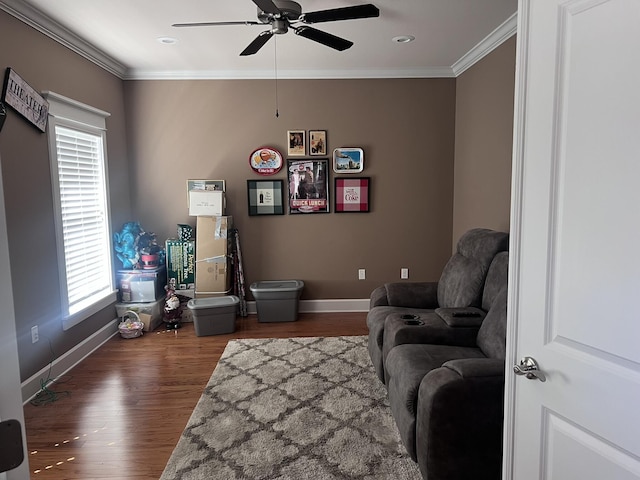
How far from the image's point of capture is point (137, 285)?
4652mm

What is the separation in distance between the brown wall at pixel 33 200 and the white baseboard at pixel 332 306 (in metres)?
2.21

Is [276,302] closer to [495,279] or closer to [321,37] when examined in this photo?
[495,279]

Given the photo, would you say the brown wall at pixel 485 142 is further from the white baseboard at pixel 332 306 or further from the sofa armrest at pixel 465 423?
the sofa armrest at pixel 465 423

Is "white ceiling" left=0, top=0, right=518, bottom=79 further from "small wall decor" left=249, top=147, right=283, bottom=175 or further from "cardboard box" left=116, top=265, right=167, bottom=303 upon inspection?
"cardboard box" left=116, top=265, right=167, bottom=303

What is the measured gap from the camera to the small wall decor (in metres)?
5.00

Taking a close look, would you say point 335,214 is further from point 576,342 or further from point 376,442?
point 576,342

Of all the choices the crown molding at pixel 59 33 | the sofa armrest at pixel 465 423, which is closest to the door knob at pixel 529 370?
the sofa armrest at pixel 465 423

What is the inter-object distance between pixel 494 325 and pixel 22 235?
3.25 meters

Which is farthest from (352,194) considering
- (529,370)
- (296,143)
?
(529,370)

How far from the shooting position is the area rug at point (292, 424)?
7.54 ft

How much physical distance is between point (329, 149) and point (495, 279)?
2.71 m

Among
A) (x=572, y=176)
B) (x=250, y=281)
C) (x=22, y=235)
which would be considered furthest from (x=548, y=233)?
(x=250, y=281)

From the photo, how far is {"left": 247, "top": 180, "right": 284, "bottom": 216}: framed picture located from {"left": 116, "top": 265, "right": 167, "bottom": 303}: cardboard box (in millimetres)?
1298

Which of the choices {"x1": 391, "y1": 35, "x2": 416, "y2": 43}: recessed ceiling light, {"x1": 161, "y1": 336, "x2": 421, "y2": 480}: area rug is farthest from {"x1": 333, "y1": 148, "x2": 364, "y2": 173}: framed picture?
{"x1": 161, "y1": 336, "x2": 421, "y2": 480}: area rug
